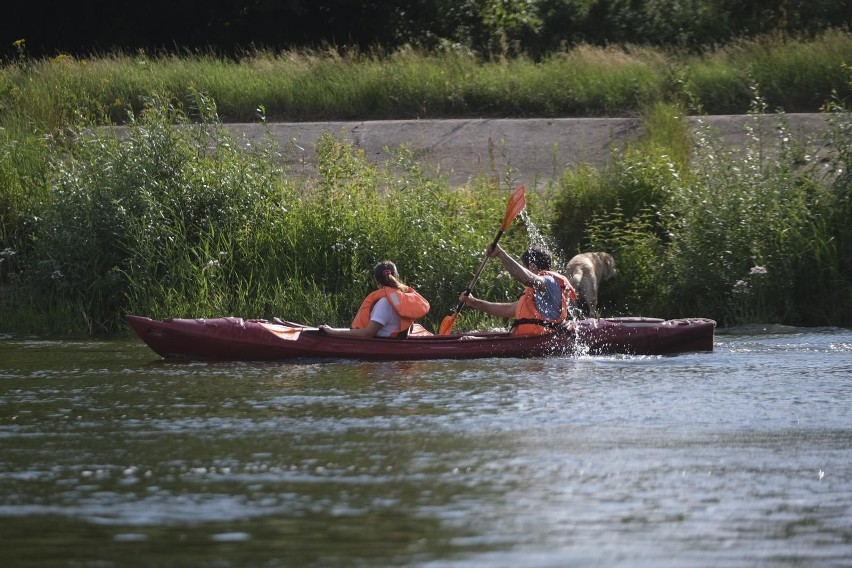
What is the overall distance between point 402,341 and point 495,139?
6880 mm

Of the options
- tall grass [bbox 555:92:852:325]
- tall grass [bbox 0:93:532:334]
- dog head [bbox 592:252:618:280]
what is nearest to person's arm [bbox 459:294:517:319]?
tall grass [bbox 0:93:532:334]

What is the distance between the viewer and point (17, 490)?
6.84 meters

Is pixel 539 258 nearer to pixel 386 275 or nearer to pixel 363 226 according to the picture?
pixel 386 275

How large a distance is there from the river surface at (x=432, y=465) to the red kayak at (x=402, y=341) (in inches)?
14.0

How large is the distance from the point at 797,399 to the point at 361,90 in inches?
460

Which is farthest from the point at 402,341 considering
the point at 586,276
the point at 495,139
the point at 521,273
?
the point at 495,139

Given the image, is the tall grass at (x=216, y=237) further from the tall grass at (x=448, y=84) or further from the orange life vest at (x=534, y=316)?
the tall grass at (x=448, y=84)

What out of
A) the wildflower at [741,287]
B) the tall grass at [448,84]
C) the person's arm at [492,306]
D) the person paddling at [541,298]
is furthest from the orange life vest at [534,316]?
the tall grass at [448,84]

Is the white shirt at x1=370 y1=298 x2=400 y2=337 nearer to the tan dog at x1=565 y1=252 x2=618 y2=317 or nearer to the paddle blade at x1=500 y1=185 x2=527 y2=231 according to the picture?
the paddle blade at x1=500 y1=185 x2=527 y2=231

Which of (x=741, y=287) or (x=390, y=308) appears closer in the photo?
(x=390, y=308)

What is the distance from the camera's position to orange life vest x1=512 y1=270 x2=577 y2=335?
1165 cm

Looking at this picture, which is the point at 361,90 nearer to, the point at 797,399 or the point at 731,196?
the point at 731,196

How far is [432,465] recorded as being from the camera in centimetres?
739

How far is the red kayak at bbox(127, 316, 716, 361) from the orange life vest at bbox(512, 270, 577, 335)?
128 millimetres
